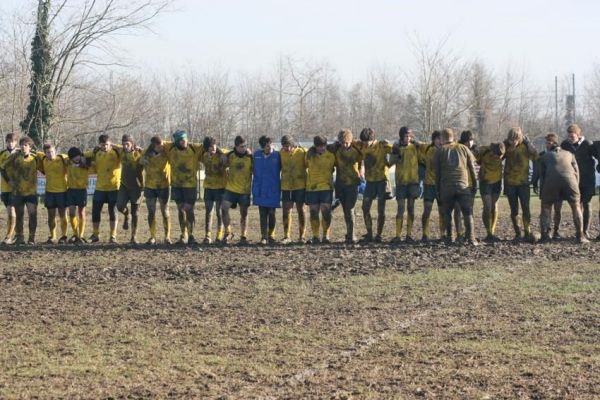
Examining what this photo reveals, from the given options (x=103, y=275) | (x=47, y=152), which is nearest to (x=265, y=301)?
(x=103, y=275)

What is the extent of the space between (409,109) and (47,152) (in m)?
41.1

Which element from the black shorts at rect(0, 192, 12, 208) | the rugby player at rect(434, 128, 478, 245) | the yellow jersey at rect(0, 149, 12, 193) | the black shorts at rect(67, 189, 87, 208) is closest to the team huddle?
the black shorts at rect(67, 189, 87, 208)

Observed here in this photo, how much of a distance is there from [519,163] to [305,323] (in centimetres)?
809

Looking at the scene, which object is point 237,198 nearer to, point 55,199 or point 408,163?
point 408,163

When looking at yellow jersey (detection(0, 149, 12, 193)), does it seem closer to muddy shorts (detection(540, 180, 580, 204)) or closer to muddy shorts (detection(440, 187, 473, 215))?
muddy shorts (detection(440, 187, 473, 215))

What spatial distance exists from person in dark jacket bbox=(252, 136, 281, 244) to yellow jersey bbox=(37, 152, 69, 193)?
3770mm

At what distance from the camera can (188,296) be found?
11.7 metres

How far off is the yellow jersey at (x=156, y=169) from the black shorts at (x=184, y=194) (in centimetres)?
23

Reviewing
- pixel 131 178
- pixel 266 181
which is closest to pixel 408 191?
pixel 266 181

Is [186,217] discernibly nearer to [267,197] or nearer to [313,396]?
[267,197]

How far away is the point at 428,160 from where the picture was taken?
55.8 ft

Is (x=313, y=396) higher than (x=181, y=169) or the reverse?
the reverse

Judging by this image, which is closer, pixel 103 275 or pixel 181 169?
pixel 103 275

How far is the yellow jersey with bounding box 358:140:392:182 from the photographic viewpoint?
16938mm
